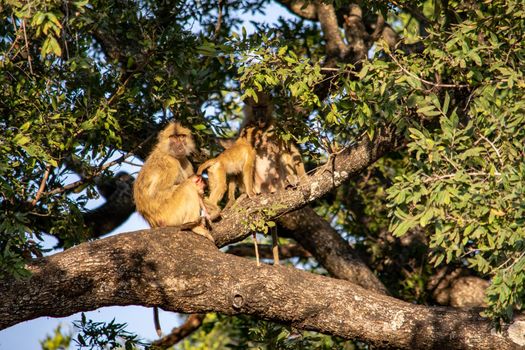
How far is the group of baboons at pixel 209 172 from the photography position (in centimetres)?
740

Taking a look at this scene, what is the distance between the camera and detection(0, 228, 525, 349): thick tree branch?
5926 mm

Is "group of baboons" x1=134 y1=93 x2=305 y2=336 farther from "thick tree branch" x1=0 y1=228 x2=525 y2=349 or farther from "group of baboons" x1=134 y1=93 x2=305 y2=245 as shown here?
"thick tree branch" x1=0 y1=228 x2=525 y2=349

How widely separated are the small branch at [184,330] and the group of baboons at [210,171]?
1.86 m

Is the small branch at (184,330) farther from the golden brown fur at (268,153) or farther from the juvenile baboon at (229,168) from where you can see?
the juvenile baboon at (229,168)

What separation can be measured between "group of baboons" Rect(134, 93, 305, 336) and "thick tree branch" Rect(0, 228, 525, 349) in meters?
0.71

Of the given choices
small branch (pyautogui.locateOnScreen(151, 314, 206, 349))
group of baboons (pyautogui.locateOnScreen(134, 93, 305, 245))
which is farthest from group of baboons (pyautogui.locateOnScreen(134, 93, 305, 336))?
small branch (pyautogui.locateOnScreen(151, 314, 206, 349))

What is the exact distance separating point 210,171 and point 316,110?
1.18 meters

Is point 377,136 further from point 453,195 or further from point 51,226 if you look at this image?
point 51,226

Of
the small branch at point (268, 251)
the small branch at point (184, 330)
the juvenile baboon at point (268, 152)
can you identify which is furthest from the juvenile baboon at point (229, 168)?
the small branch at point (184, 330)

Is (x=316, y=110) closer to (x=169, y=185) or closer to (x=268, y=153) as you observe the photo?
(x=268, y=153)

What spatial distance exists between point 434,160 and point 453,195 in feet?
0.87

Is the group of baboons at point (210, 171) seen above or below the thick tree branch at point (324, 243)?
above

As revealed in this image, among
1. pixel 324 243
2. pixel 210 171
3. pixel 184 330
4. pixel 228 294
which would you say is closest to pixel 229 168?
pixel 210 171

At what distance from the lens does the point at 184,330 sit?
31.1 ft
